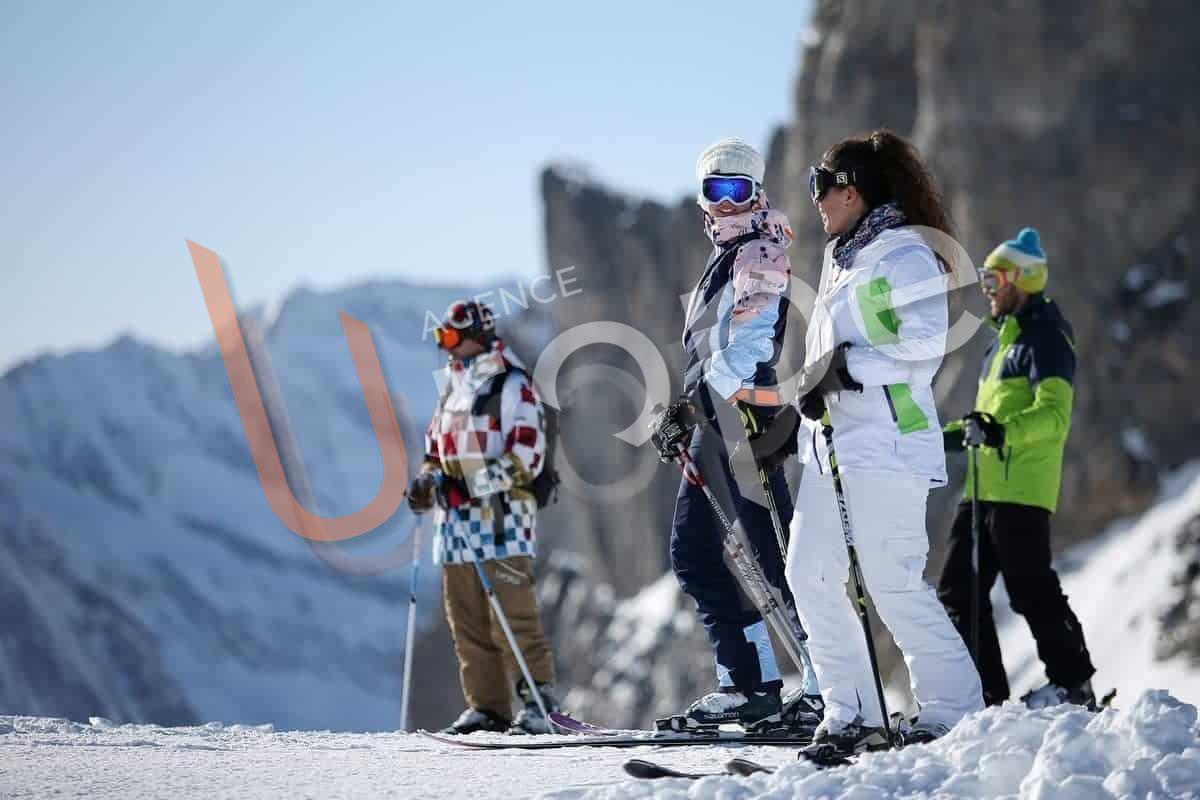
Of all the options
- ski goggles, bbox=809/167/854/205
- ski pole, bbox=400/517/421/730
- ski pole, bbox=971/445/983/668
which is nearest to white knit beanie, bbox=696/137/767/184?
ski goggles, bbox=809/167/854/205

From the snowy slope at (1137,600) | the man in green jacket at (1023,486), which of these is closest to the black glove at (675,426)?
the man in green jacket at (1023,486)

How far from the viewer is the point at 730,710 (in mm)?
4645

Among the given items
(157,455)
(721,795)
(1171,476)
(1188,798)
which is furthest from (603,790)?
(157,455)

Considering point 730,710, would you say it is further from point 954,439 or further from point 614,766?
point 954,439

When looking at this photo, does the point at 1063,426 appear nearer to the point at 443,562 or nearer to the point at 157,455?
the point at 443,562

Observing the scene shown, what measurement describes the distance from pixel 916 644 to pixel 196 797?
2126 mm

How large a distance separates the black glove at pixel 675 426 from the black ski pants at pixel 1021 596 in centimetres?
149

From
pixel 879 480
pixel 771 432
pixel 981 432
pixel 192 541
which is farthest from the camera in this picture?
pixel 192 541

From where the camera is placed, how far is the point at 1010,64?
30.7m

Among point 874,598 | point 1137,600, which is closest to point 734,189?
point 874,598

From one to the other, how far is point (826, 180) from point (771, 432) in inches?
35.7

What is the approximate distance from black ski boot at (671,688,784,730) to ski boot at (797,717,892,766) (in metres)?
0.85

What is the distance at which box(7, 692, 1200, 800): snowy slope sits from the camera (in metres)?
2.83

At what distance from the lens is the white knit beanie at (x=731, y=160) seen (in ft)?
15.5
